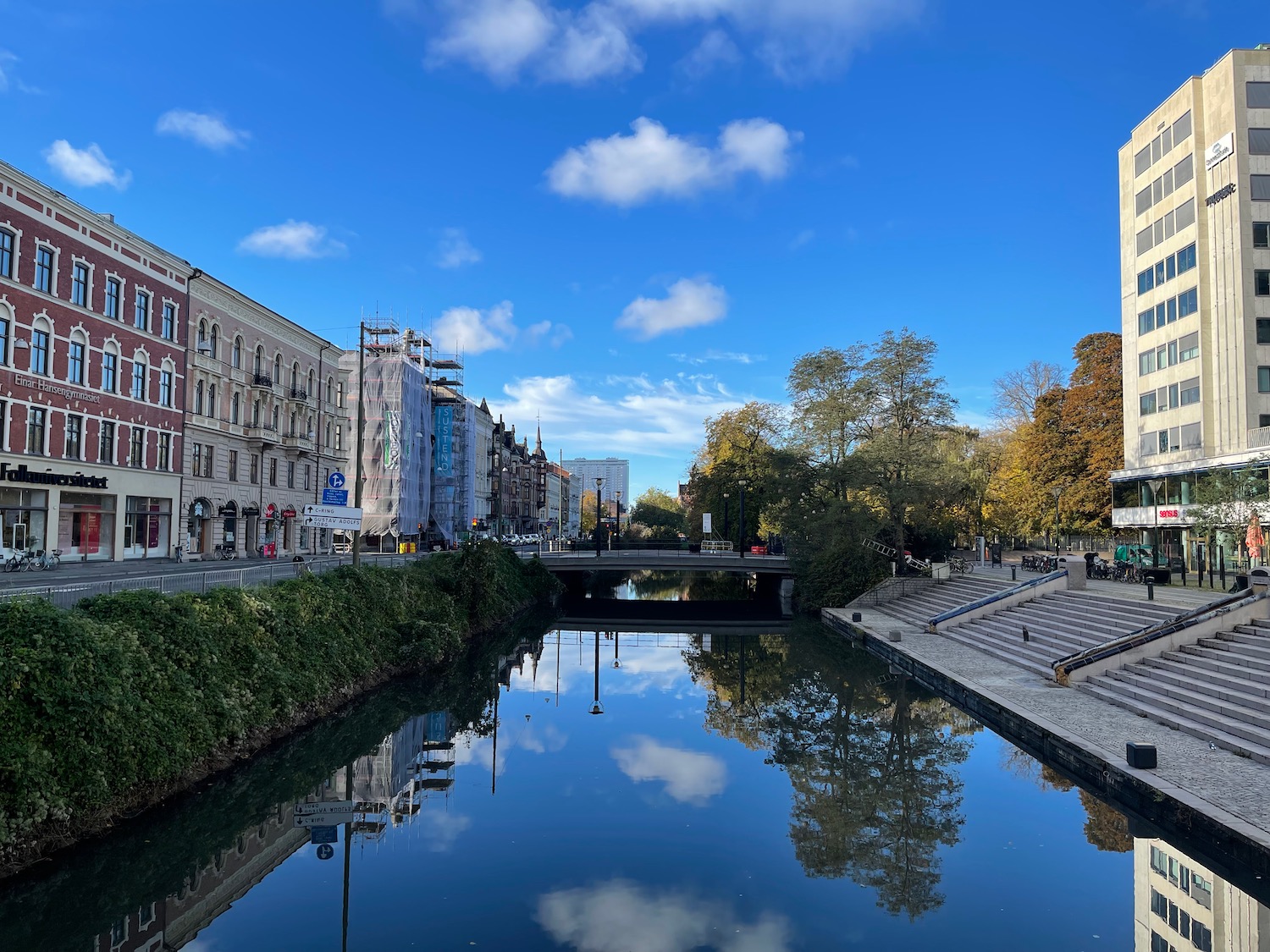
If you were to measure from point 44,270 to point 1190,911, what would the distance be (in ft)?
129

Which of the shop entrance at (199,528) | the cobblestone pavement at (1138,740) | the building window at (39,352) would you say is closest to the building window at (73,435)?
the building window at (39,352)

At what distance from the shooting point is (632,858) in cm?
1079

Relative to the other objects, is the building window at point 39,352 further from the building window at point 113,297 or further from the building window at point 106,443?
the building window at point 106,443

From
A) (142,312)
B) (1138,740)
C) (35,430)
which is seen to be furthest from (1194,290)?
(35,430)

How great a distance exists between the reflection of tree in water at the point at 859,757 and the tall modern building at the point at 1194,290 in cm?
1849

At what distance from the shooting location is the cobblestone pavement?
34.7ft

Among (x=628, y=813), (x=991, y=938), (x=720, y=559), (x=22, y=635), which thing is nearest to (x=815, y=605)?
(x=720, y=559)

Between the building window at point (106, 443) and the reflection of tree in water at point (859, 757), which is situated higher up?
the building window at point (106, 443)

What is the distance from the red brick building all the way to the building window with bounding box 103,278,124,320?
2.5 inches

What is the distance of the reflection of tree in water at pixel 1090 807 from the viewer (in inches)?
431

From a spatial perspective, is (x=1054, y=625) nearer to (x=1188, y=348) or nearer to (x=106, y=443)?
(x=1188, y=348)

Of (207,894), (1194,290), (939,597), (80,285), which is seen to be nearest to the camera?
(207,894)

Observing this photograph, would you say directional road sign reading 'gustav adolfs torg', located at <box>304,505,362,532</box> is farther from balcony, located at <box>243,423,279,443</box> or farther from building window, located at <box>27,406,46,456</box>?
balcony, located at <box>243,423,279,443</box>

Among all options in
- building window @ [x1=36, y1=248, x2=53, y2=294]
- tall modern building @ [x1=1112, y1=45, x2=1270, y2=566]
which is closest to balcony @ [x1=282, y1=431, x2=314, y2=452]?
building window @ [x1=36, y1=248, x2=53, y2=294]
